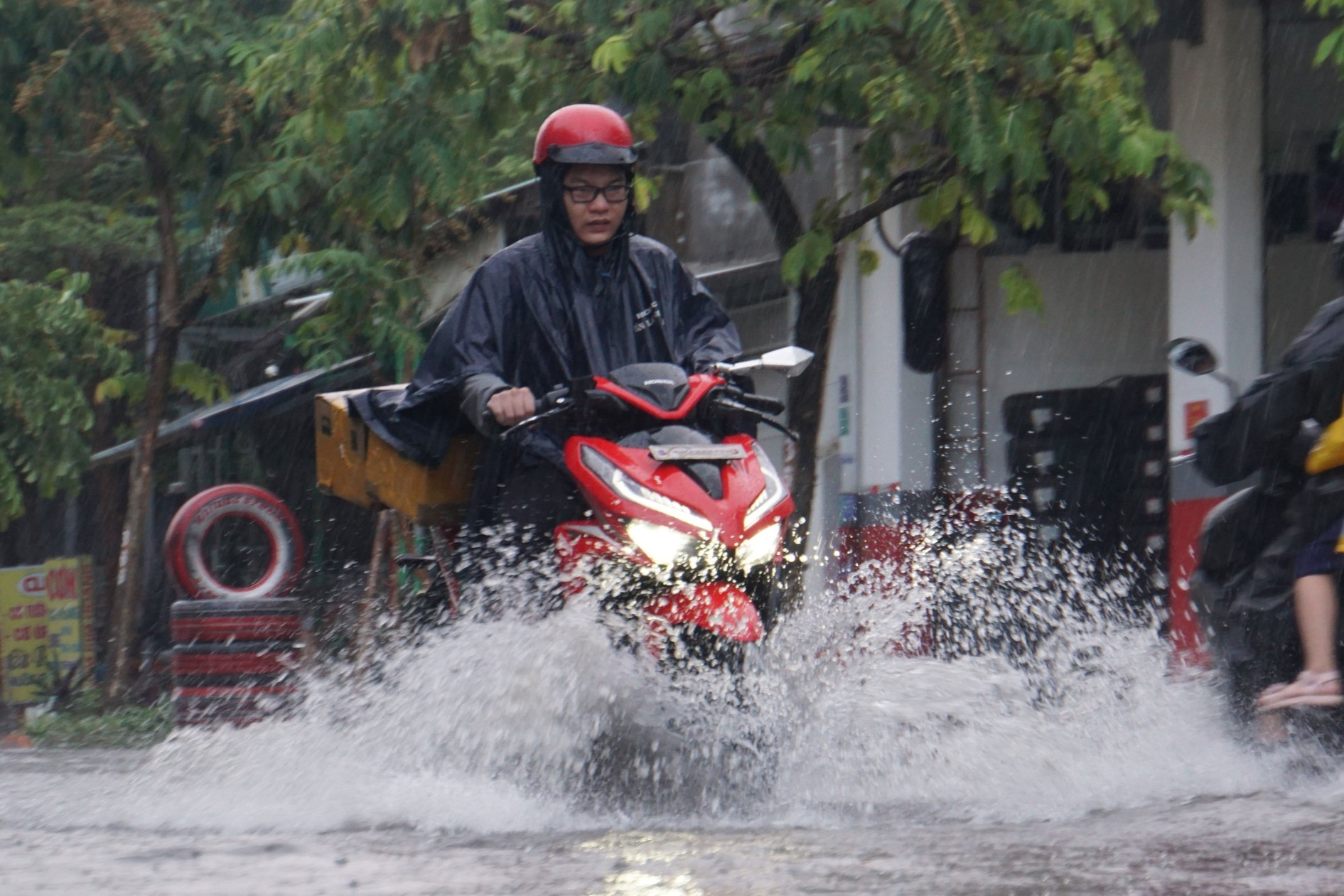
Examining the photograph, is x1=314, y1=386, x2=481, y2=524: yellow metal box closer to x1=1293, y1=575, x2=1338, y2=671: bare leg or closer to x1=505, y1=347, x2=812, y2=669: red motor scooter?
x1=505, y1=347, x2=812, y2=669: red motor scooter

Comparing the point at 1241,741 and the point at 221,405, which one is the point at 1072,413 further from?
the point at 221,405

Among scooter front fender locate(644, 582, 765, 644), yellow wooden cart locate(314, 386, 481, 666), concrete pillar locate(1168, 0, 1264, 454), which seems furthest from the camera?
concrete pillar locate(1168, 0, 1264, 454)

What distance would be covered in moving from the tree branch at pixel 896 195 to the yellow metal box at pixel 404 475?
3.83m

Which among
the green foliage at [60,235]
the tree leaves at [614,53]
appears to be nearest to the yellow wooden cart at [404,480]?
the tree leaves at [614,53]

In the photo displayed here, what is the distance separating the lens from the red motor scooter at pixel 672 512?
4496 millimetres

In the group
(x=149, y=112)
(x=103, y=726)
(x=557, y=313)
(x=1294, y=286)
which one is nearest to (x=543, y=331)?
(x=557, y=313)

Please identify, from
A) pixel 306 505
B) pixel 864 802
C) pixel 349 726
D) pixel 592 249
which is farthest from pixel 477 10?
pixel 306 505

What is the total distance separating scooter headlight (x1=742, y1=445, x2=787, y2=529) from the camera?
4.64 meters

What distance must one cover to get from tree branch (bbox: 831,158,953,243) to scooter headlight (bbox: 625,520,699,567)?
473cm

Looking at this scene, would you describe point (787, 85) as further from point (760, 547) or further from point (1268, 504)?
point (760, 547)

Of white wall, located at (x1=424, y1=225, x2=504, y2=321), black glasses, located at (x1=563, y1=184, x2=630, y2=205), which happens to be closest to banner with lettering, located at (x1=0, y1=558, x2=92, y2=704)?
white wall, located at (x1=424, y1=225, x2=504, y2=321)

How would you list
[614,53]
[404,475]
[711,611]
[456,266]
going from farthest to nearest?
[456,266] → [614,53] → [404,475] → [711,611]

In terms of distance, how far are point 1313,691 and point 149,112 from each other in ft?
32.5

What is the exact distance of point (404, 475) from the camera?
5.45 meters
